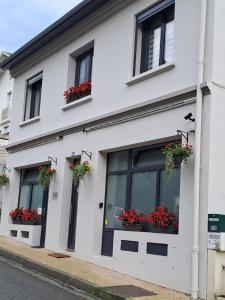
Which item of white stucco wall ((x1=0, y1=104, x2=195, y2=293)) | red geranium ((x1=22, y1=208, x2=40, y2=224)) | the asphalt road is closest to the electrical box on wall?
white stucco wall ((x1=0, y1=104, x2=195, y2=293))

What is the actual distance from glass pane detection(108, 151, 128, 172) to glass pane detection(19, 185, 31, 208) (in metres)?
4.91

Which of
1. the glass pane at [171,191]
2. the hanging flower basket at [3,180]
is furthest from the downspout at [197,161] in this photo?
the hanging flower basket at [3,180]

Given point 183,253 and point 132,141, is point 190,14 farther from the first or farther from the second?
point 183,253

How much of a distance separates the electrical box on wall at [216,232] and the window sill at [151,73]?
3.23 meters

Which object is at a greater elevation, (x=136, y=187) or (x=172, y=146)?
(x=172, y=146)

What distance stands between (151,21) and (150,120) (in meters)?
2.45

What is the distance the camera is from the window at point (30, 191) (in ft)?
48.4

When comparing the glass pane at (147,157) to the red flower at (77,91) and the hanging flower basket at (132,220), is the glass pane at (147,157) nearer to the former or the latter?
the hanging flower basket at (132,220)

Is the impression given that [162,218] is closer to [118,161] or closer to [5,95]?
[118,161]

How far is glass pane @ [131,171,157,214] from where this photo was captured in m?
9.99

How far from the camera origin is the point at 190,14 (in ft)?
30.8

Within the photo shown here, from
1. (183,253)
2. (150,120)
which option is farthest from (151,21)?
(183,253)

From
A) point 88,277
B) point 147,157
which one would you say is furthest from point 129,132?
point 88,277

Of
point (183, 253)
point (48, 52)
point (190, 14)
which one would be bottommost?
point (183, 253)
